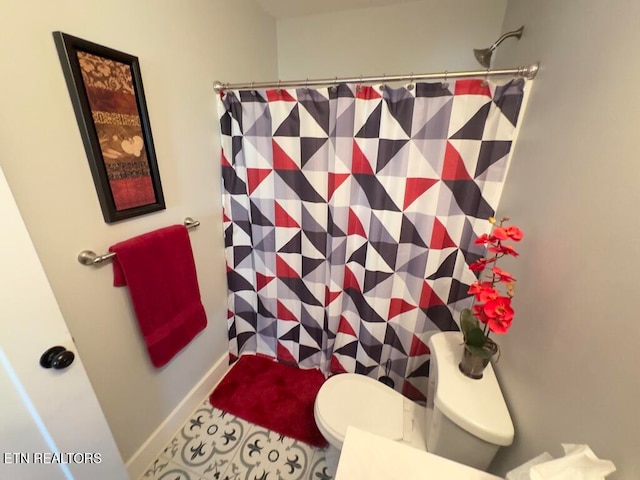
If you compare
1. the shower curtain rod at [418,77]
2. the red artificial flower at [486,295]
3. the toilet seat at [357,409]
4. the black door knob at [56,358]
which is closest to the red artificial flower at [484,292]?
the red artificial flower at [486,295]

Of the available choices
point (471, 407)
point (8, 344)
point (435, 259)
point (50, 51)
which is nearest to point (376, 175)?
point (435, 259)

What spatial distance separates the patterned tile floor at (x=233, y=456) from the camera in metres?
1.26

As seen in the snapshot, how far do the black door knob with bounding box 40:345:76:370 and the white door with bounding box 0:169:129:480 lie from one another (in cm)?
1

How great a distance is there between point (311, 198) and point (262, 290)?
2.26 feet

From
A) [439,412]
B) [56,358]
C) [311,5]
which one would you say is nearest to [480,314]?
[439,412]

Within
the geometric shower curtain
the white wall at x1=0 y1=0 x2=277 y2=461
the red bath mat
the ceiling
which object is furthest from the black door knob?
the ceiling

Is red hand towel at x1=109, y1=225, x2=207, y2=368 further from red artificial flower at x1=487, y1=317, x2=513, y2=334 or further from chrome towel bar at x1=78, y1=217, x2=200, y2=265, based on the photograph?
red artificial flower at x1=487, y1=317, x2=513, y2=334

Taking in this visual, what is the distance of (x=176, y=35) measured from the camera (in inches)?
43.8

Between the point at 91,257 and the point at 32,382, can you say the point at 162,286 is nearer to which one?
the point at 91,257

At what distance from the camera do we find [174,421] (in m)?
1.40

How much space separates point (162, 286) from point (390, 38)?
1863 millimetres

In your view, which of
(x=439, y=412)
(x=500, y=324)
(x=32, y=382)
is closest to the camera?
(x=32, y=382)

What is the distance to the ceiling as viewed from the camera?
151cm

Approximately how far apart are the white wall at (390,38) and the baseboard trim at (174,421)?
206cm
